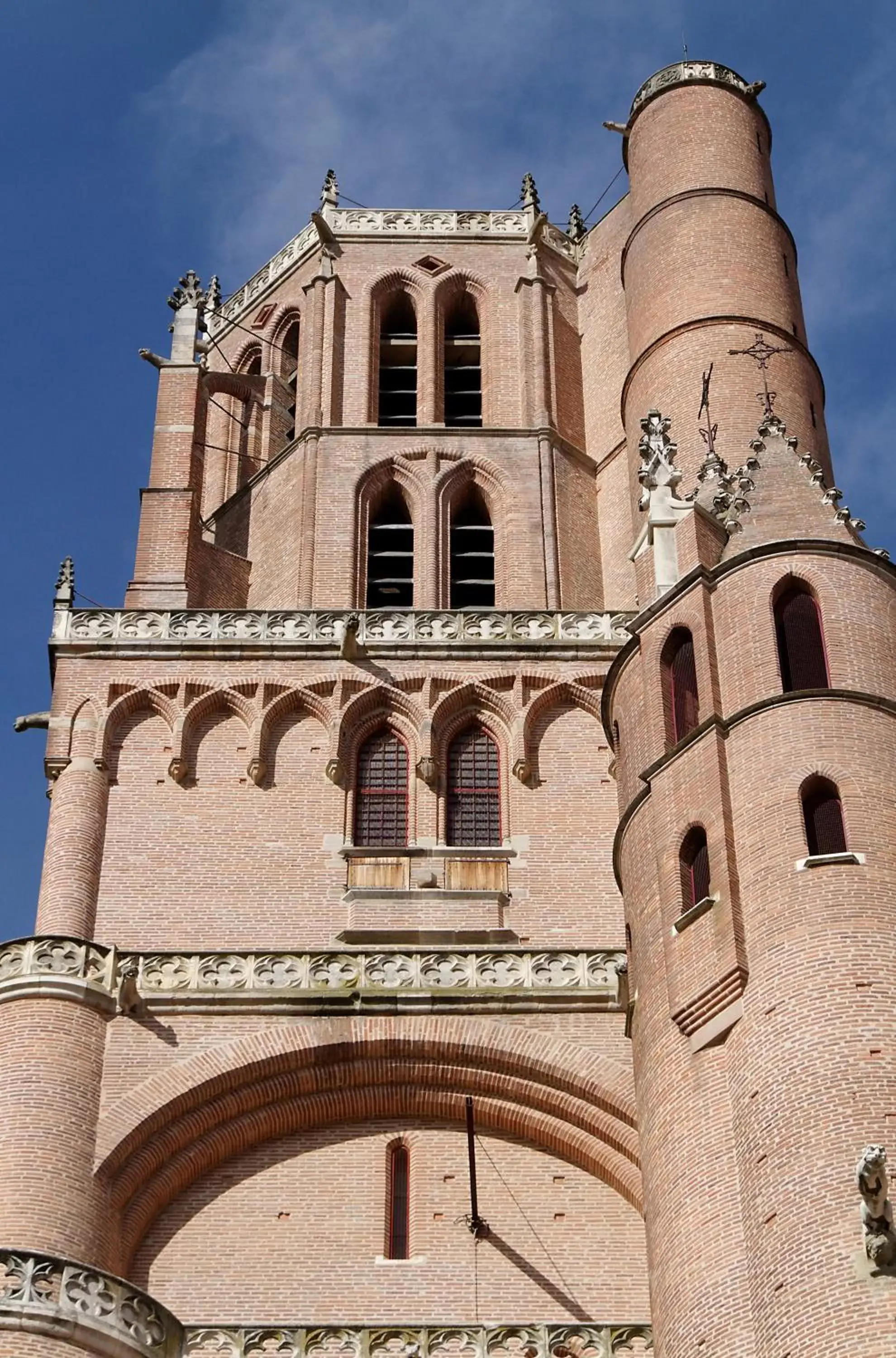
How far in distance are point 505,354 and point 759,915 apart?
1645cm

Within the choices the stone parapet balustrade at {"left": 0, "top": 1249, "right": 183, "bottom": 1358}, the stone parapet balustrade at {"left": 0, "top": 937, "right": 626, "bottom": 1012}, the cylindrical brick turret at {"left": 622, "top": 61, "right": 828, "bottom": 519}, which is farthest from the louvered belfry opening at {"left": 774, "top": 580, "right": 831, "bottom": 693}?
the stone parapet balustrade at {"left": 0, "top": 1249, "right": 183, "bottom": 1358}

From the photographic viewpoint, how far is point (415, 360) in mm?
41156

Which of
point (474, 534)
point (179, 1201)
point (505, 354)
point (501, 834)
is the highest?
point (505, 354)

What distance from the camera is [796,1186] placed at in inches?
910

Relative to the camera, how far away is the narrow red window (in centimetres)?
2775

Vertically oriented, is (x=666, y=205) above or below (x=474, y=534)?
above

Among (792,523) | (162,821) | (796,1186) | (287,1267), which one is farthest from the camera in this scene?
(162,821)

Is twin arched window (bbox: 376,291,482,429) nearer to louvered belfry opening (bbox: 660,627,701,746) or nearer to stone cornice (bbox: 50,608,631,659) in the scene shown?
stone cornice (bbox: 50,608,631,659)

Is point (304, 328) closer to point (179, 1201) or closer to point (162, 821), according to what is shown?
point (162, 821)

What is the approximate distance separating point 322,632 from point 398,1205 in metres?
8.39

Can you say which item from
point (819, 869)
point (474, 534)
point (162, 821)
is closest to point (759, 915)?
point (819, 869)

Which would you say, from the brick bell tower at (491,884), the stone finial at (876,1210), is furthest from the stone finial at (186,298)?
the stone finial at (876,1210)

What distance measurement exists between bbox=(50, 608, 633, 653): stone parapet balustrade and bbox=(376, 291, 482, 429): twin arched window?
668 centimetres

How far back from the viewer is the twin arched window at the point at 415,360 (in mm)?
40438
